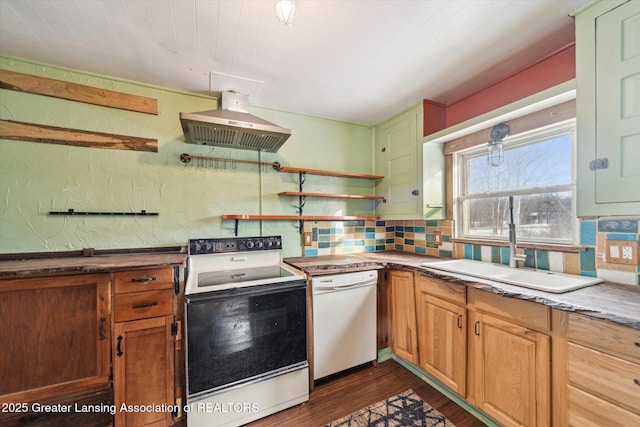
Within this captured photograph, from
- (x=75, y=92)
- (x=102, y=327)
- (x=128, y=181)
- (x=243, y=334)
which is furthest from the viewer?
(x=128, y=181)

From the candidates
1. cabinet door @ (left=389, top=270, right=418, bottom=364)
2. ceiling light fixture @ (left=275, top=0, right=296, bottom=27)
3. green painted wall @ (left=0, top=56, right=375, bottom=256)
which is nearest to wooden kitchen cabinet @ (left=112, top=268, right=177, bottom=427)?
green painted wall @ (left=0, top=56, right=375, bottom=256)

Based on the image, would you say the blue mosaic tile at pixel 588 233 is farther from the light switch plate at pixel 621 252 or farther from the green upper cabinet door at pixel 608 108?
the green upper cabinet door at pixel 608 108

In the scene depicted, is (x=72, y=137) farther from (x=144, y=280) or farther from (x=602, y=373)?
(x=602, y=373)

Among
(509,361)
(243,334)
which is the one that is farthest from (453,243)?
(243,334)

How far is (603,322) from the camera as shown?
3.17 ft

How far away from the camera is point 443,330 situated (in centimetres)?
167

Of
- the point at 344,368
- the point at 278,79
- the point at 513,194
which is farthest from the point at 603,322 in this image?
the point at 278,79

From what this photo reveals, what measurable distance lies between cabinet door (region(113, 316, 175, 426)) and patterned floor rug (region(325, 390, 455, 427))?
1047mm

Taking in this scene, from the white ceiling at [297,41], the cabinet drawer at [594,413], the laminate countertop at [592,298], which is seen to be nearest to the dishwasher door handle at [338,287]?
the laminate countertop at [592,298]

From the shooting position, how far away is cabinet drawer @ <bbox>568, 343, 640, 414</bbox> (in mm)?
897

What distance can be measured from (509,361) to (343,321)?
3.43ft

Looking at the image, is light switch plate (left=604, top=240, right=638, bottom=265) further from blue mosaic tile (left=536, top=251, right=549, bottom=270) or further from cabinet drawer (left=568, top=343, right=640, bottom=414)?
cabinet drawer (left=568, top=343, right=640, bottom=414)

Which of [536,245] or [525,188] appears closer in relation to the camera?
[536,245]

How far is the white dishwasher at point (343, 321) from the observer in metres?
1.83
